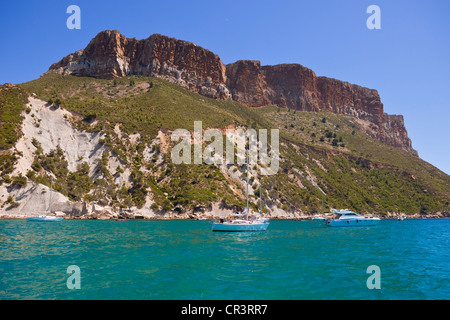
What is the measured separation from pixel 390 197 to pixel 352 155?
2769 cm

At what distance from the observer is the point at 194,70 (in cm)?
16625

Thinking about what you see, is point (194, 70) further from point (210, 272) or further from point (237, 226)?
point (210, 272)

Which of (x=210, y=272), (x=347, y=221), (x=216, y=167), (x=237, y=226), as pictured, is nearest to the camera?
(x=210, y=272)

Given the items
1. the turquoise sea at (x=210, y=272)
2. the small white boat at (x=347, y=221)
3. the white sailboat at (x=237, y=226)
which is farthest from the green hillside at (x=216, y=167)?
the turquoise sea at (x=210, y=272)

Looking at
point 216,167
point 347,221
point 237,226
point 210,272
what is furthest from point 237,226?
point 216,167

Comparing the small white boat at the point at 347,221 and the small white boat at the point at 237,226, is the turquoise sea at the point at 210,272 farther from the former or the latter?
the small white boat at the point at 347,221

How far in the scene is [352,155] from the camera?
5630 inches

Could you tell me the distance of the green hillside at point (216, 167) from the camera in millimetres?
82688

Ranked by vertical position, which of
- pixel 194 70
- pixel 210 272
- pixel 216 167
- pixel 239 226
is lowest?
pixel 239 226

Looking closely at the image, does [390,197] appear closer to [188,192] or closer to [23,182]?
[188,192]

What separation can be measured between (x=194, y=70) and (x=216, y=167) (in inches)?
3479

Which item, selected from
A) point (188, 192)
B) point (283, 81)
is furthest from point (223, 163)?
point (283, 81)

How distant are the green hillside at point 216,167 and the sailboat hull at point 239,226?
105 feet

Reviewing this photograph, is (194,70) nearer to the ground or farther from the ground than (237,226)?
farther from the ground
